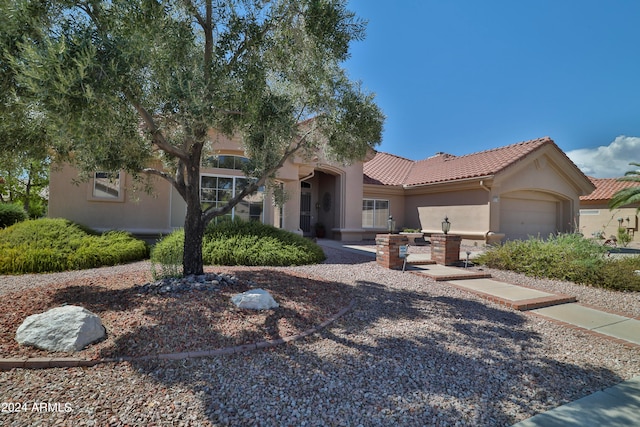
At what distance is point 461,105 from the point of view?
14844mm

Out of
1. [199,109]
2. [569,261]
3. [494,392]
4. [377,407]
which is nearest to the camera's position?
[377,407]

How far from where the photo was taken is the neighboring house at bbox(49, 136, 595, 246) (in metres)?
11.1

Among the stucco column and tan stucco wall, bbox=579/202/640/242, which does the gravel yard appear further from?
tan stucco wall, bbox=579/202/640/242

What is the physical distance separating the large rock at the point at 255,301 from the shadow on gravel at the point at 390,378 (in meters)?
1.04

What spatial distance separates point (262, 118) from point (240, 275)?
3251 mm

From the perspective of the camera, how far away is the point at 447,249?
9320mm

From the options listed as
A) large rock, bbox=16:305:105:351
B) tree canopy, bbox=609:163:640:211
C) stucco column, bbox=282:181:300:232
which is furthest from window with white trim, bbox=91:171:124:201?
tree canopy, bbox=609:163:640:211

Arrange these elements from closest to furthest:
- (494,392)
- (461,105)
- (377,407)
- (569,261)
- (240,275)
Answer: (377,407) → (494,392) → (240,275) → (569,261) → (461,105)

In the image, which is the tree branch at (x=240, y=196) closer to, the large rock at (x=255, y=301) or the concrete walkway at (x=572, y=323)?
the large rock at (x=255, y=301)

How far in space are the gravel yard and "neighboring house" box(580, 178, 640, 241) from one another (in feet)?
73.3

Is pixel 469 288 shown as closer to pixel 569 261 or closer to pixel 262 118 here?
pixel 569 261

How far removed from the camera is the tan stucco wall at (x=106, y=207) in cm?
1048

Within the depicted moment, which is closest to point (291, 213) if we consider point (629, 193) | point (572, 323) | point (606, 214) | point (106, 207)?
point (106, 207)

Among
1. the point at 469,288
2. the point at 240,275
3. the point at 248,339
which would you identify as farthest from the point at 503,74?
the point at 248,339
